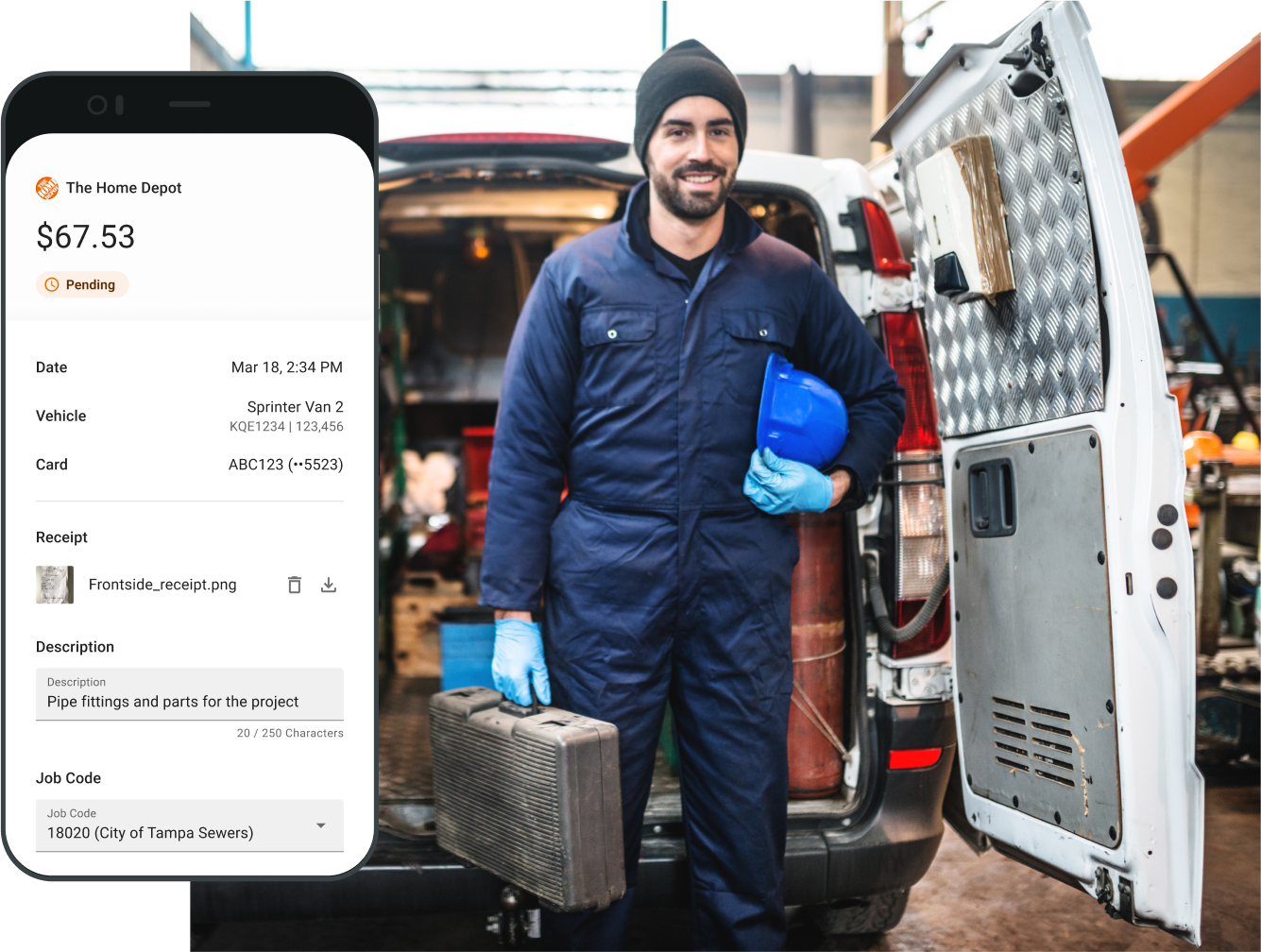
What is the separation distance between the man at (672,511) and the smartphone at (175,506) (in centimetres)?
116

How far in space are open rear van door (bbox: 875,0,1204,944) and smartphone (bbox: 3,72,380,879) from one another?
4.25 ft

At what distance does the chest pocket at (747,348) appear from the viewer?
2.02 meters

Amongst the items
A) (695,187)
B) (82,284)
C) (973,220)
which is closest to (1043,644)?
(973,220)

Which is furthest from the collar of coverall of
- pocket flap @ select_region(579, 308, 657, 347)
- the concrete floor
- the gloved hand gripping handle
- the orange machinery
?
the orange machinery

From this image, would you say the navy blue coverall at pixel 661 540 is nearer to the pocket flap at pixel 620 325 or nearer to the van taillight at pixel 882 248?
the pocket flap at pixel 620 325

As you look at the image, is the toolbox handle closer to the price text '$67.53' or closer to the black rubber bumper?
the black rubber bumper

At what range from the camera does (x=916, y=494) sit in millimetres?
2146

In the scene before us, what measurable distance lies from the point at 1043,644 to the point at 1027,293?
2.18 feet

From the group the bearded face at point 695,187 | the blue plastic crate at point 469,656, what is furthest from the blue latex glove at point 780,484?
the blue plastic crate at point 469,656

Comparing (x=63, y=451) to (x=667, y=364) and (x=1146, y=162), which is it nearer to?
(x=667, y=364)

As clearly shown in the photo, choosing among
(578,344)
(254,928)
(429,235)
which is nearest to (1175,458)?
(578,344)

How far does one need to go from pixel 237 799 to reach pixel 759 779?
1.41m

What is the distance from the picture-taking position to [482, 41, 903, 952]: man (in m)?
1.96

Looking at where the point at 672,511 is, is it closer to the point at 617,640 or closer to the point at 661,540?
the point at 661,540
